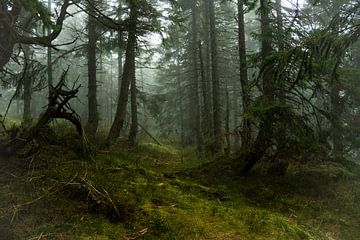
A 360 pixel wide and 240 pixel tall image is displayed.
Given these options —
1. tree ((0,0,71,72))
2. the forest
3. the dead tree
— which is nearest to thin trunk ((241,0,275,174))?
the forest

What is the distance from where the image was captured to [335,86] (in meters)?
13.3

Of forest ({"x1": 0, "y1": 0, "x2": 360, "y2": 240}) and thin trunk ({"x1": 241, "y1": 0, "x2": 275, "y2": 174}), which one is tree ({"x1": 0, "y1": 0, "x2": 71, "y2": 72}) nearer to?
forest ({"x1": 0, "y1": 0, "x2": 360, "y2": 240})

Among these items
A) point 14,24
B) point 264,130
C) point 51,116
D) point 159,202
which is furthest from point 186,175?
point 14,24

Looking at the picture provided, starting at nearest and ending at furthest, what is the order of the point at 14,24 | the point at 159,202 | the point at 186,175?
the point at 14,24 → the point at 159,202 → the point at 186,175

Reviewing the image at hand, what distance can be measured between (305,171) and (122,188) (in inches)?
242

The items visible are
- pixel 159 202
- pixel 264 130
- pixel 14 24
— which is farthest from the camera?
pixel 264 130

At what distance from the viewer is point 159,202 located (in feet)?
23.9

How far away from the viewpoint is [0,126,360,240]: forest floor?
5922 millimetres

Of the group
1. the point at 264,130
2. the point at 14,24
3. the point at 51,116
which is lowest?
the point at 264,130

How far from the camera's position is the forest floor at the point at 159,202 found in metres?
5.92

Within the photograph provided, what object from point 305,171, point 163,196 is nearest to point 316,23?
point 305,171

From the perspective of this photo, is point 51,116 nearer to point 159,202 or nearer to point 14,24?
point 14,24

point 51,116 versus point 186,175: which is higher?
point 51,116

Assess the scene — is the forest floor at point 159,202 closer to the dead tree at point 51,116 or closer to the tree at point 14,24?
the dead tree at point 51,116
